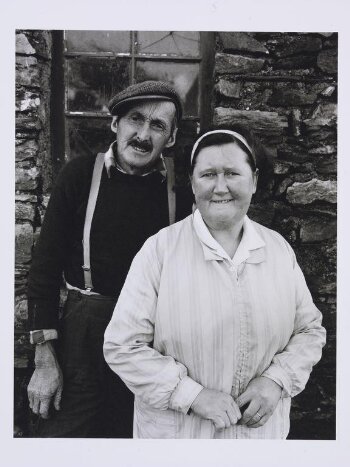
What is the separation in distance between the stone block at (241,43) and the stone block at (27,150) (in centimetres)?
92

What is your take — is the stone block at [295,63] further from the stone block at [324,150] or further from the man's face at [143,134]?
the man's face at [143,134]

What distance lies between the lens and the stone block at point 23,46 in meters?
1.90

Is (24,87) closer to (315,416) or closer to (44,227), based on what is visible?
(44,227)

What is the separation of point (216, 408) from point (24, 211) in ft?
3.74

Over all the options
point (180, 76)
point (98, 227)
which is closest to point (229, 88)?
point (180, 76)

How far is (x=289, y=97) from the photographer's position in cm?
199

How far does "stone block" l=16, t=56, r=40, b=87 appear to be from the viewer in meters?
1.95

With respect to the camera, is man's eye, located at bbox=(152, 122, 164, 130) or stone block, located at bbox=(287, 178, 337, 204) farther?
stone block, located at bbox=(287, 178, 337, 204)

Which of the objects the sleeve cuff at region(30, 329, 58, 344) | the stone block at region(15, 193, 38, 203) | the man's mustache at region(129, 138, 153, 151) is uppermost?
the man's mustache at region(129, 138, 153, 151)

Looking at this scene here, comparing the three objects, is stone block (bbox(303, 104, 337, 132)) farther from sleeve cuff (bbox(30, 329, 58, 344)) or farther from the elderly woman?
sleeve cuff (bbox(30, 329, 58, 344))

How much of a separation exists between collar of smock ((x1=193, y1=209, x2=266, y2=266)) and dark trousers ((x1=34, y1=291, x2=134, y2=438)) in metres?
0.51

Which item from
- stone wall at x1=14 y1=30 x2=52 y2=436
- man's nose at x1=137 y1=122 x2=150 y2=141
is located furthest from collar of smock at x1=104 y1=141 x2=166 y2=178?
stone wall at x1=14 y1=30 x2=52 y2=436

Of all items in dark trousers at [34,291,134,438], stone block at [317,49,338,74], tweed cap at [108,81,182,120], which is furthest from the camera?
stone block at [317,49,338,74]

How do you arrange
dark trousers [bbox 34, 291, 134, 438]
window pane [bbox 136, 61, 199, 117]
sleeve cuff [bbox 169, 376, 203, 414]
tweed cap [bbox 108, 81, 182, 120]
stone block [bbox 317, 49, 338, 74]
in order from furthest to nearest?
window pane [bbox 136, 61, 199, 117], stone block [bbox 317, 49, 338, 74], dark trousers [bbox 34, 291, 134, 438], tweed cap [bbox 108, 81, 182, 120], sleeve cuff [bbox 169, 376, 203, 414]
